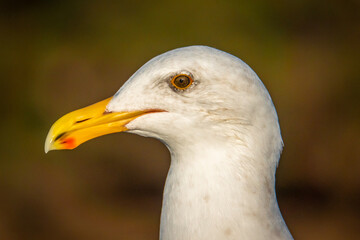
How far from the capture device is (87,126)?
1.59 m

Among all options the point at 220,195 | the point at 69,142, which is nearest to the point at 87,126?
the point at 69,142

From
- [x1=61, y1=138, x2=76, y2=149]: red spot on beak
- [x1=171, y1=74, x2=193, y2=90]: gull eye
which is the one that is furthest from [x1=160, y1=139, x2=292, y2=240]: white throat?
[x1=61, y1=138, x2=76, y2=149]: red spot on beak

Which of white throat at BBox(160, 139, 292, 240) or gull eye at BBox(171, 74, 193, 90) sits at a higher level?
gull eye at BBox(171, 74, 193, 90)

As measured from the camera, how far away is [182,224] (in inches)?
61.2

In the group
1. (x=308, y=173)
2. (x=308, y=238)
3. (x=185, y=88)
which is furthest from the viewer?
(x=308, y=173)

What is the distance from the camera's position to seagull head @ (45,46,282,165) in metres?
1.52

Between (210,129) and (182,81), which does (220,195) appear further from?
(182,81)

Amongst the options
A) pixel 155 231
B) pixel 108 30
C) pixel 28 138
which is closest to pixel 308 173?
pixel 155 231

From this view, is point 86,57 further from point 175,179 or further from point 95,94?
point 175,179

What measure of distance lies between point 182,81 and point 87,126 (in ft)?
1.10

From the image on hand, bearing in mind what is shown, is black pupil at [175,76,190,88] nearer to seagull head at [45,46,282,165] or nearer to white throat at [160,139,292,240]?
seagull head at [45,46,282,165]

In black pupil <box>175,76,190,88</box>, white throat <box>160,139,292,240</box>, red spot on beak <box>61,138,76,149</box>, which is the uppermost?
black pupil <box>175,76,190,88</box>

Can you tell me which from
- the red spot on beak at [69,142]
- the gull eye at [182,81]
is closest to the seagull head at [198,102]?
the gull eye at [182,81]

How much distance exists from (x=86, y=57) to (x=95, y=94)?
450 mm
